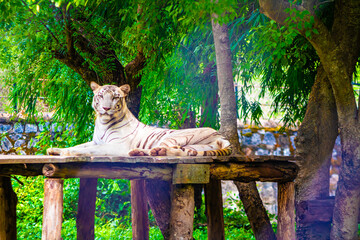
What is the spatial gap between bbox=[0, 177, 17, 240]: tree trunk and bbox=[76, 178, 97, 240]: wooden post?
2.91 ft

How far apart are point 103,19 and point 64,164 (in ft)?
9.15

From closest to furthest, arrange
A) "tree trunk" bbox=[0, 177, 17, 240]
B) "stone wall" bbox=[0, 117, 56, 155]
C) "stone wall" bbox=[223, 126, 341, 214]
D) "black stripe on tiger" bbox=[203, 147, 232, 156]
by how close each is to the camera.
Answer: "black stripe on tiger" bbox=[203, 147, 232, 156] → "tree trunk" bbox=[0, 177, 17, 240] → "stone wall" bbox=[0, 117, 56, 155] → "stone wall" bbox=[223, 126, 341, 214]

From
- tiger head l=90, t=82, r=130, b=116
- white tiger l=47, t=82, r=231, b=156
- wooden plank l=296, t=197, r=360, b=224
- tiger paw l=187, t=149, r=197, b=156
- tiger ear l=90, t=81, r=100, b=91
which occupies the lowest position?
wooden plank l=296, t=197, r=360, b=224

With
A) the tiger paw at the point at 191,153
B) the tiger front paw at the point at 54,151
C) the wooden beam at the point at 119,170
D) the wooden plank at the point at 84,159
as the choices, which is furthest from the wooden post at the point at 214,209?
the tiger front paw at the point at 54,151

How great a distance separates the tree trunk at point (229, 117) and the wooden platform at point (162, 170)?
98cm

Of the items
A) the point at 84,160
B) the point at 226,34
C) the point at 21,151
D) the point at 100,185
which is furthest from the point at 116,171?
the point at 21,151

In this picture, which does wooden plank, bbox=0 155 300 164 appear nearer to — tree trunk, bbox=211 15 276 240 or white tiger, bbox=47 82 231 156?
white tiger, bbox=47 82 231 156

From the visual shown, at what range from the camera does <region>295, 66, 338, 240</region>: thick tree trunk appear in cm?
545

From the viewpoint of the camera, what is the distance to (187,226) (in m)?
3.60

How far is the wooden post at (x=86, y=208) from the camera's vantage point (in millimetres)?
5078

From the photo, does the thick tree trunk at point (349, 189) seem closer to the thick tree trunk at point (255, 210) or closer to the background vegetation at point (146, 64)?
the thick tree trunk at point (255, 210)

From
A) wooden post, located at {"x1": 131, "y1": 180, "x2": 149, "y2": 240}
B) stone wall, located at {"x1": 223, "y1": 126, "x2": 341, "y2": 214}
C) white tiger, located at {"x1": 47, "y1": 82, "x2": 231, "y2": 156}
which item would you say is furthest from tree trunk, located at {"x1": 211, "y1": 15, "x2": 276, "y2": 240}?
stone wall, located at {"x1": 223, "y1": 126, "x2": 341, "y2": 214}

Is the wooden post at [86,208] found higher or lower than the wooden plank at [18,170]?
lower

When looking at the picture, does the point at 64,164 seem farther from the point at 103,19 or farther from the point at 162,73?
the point at 162,73
